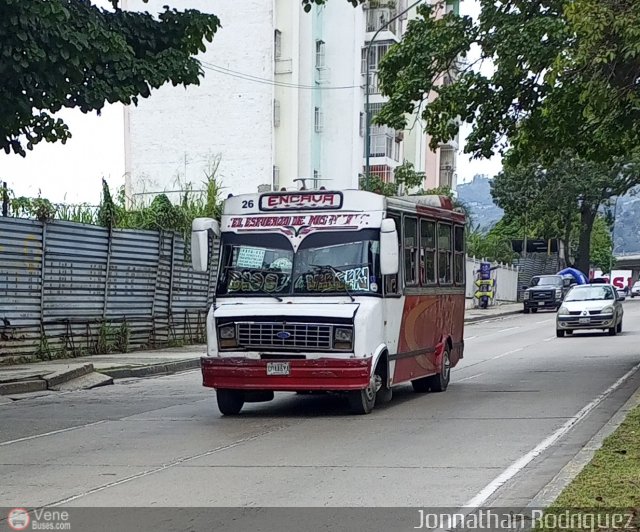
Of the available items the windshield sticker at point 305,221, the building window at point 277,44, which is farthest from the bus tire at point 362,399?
the building window at point 277,44

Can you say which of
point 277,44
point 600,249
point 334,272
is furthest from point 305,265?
point 600,249

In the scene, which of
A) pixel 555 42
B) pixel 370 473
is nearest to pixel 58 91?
pixel 370 473

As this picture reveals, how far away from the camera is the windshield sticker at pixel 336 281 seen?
13719mm

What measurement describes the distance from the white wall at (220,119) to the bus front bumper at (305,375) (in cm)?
3429

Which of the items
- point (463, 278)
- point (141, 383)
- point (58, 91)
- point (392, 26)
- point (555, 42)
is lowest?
point (141, 383)

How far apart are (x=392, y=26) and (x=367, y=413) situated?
48.3m

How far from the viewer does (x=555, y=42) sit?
18.5 metres

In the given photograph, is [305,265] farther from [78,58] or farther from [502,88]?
[502,88]

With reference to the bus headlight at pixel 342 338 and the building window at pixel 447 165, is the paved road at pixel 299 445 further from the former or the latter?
the building window at pixel 447 165

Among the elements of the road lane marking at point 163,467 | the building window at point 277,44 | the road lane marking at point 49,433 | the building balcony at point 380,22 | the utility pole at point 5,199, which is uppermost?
the building balcony at point 380,22

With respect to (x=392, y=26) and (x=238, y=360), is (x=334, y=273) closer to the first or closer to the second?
(x=238, y=360)

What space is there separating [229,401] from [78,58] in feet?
15.8

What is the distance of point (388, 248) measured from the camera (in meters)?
13.5

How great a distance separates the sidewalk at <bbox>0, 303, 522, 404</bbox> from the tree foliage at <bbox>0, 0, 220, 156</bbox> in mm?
4517
